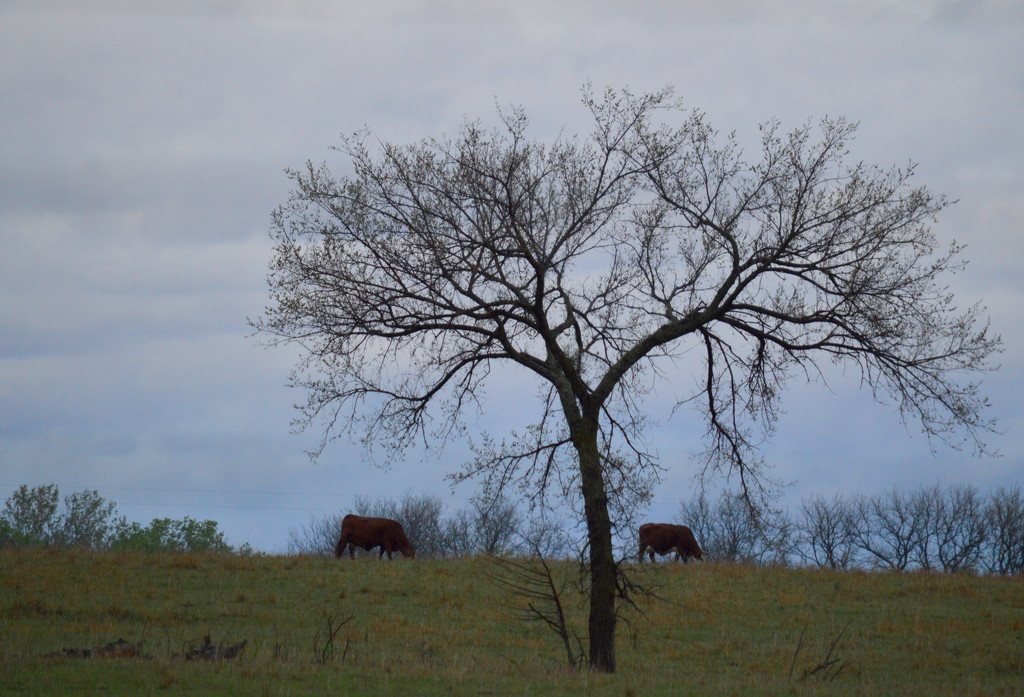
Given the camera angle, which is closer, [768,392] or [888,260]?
[888,260]

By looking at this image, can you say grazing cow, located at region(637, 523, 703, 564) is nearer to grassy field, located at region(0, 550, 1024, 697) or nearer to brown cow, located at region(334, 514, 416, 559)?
grassy field, located at region(0, 550, 1024, 697)

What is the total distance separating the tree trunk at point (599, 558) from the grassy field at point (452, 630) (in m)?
0.69

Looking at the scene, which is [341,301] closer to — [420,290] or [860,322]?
[420,290]

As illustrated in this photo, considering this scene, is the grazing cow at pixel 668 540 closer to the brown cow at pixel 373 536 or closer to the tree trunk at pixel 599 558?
the brown cow at pixel 373 536

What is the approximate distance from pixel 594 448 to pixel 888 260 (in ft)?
16.9

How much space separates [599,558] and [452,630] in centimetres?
608

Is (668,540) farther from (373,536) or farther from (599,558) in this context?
(599,558)

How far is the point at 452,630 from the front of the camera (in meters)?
18.5

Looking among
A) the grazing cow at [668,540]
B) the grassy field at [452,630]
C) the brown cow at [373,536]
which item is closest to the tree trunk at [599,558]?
the grassy field at [452,630]

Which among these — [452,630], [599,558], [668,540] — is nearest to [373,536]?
[668,540]

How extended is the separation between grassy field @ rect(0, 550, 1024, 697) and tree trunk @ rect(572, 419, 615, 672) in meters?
0.69

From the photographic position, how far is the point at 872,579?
25594 mm

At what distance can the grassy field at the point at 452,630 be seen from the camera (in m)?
10.8

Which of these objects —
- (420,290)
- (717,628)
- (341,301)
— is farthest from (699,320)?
(717,628)
